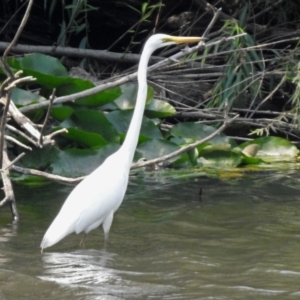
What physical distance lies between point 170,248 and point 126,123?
2.94 metres

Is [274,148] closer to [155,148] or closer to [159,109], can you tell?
[159,109]

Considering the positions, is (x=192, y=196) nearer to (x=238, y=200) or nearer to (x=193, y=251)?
(x=238, y=200)

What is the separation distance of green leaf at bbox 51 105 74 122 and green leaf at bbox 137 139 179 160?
29.7 inches

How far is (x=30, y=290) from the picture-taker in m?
3.51

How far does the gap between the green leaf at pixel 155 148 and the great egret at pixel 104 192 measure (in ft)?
6.43

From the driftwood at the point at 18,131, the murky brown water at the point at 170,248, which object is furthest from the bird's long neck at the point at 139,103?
the murky brown water at the point at 170,248

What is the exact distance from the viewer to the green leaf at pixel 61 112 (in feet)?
21.5

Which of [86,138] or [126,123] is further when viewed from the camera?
[126,123]

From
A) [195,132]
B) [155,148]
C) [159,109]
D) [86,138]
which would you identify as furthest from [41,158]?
[195,132]

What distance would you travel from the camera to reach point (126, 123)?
723cm

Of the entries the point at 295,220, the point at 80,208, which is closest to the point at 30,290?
the point at 80,208

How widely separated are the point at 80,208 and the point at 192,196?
1736 millimetres

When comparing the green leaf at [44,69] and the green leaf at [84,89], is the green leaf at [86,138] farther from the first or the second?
the green leaf at [44,69]

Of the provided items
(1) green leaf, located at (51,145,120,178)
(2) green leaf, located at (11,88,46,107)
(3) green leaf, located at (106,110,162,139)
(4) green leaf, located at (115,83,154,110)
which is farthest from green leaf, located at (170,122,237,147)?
(2) green leaf, located at (11,88,46,107)
